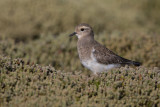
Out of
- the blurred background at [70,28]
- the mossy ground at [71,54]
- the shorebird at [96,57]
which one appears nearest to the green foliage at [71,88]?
the mossy ground at [71,54]

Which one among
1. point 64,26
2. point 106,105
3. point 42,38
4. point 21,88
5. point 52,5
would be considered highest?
point 52,5

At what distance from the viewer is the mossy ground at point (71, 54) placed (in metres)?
6.38

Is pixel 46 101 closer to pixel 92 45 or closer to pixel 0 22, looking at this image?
pixel 92 45

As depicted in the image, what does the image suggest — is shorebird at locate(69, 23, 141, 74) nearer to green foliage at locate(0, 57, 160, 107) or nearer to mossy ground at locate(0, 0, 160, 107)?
mossy ground at locate(0, 0, 160, 107)

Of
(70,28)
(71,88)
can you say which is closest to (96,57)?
(71,88)

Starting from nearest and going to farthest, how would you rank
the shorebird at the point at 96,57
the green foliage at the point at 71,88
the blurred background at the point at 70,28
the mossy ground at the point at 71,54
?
the green foliage at the point at 71,88, the mossy ground at the point at 71,54, the shorebird at the point at 96,57, the blurred background at the point at 70,28

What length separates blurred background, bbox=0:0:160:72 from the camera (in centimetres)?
1268

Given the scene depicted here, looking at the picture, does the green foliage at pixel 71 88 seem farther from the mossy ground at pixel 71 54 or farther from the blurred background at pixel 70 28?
the blurred background at pixel 70 28

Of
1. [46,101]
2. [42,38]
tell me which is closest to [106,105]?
[46,101]

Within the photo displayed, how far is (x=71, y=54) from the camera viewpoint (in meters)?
13.5

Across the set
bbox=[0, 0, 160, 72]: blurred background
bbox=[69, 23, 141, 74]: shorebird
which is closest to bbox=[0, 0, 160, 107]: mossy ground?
bbox=[0, 0, 160, 72]: blurred background

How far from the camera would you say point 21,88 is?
6469mm

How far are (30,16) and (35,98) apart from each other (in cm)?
1234

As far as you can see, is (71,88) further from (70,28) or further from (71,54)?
(70,28)
